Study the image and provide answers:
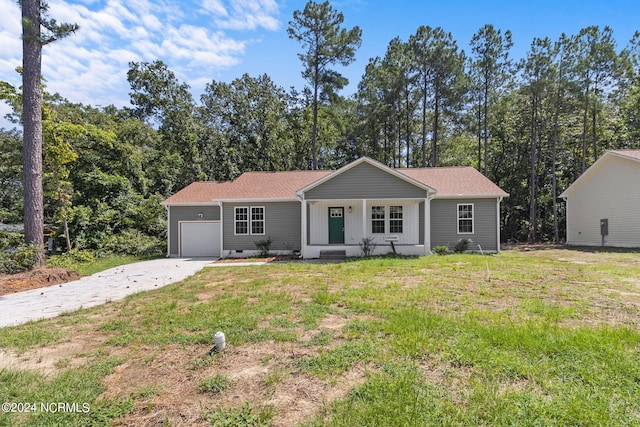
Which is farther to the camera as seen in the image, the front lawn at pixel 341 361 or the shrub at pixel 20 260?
the shrub at pixel 20 260

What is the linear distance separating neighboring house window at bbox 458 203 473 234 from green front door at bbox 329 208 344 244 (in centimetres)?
575

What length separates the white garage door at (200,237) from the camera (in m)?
16.2

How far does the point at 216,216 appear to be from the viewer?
1611 cm

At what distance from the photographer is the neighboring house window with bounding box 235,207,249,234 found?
50.6 feet

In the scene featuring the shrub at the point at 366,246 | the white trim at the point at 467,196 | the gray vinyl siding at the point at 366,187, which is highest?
the gray vinyl siding at the point at 366,187

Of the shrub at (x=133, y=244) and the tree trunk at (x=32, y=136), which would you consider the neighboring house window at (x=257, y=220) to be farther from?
the tree trunk at (x=32, y=136)

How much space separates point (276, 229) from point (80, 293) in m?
8.82

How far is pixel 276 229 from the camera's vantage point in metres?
15.4

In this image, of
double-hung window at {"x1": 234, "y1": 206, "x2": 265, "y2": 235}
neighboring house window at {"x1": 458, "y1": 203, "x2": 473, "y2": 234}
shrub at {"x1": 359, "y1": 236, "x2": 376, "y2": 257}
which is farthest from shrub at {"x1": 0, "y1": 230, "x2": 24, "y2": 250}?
neighboring house window at {"x1": 458, "y1": 203, "x2": 473, "y2": 234}

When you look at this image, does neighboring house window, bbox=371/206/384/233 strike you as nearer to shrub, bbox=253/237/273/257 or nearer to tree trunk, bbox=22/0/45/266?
shrub, bbox=253/237/273/257

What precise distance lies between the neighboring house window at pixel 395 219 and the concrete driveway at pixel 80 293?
9.18 metres

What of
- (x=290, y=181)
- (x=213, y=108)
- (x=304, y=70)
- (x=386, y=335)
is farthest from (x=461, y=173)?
(x=213, y=108)

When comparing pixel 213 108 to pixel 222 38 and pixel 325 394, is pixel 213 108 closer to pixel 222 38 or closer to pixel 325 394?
pixel 222 38

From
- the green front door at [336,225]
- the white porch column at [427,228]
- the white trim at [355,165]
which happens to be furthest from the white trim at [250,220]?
the white porch column at [427,228]
